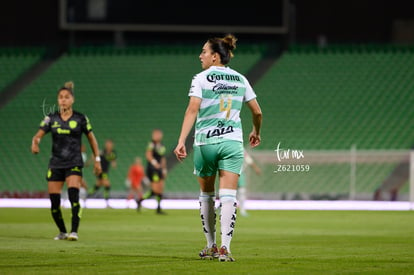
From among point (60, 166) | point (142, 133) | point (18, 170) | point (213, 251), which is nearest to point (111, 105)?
point (142, 133)

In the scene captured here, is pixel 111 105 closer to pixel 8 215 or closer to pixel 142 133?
pixel 142 133

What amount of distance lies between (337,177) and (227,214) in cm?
1890

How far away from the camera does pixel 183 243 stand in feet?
39.5

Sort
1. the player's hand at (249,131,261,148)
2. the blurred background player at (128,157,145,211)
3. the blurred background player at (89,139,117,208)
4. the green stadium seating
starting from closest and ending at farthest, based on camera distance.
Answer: the player's hand at (249,131,261,148) < the blurred background player at (89,139,117,208) < the blurred background player at (128,157,145,211) < the green stadium seating

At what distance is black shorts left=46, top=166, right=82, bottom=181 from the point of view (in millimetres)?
12336

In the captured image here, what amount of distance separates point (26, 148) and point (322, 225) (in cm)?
1631

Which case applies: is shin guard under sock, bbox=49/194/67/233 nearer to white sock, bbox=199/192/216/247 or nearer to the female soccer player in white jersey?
white sock, bbox=199/192/216/247

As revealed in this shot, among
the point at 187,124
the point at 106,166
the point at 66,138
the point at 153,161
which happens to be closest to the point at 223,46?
the point at 187,124

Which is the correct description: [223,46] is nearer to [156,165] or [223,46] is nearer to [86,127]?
[86,127]

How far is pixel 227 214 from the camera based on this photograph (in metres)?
8.97

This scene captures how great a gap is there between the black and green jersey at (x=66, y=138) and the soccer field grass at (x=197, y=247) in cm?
108

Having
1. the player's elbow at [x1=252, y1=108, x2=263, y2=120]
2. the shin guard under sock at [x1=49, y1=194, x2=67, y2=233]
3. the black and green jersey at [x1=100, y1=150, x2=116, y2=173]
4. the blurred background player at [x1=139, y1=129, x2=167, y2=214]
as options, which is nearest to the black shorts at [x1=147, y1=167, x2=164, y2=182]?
the blurred background player at [x1=139, y1=129, x2=167, y2=214]

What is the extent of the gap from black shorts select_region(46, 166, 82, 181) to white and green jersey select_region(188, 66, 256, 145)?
3.71 metres

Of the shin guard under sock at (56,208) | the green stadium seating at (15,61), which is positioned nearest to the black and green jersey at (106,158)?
the green stadium seating at (15,61)
